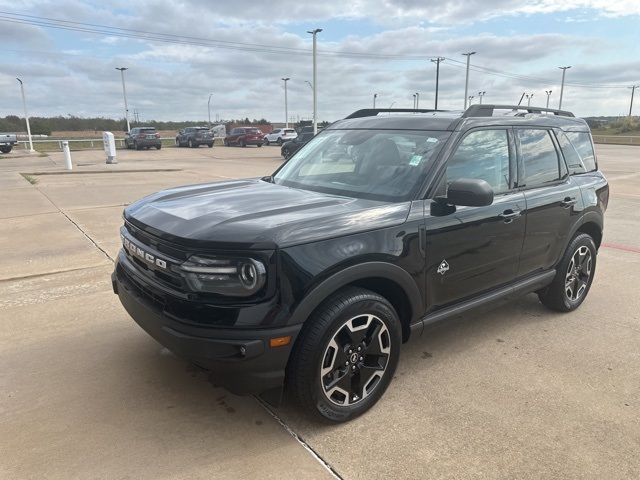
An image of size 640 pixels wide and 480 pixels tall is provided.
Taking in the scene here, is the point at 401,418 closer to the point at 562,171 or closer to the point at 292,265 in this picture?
the point at 292,265

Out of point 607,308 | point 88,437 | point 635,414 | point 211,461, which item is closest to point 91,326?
point 88,437

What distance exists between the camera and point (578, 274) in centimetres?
455

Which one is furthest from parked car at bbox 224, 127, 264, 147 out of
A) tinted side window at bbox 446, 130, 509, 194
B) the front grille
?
the front grille

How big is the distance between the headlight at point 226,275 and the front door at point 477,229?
3.86 ft

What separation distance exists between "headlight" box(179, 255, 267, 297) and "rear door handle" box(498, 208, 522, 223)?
6.44 ft

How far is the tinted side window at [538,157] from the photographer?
12.7 ft

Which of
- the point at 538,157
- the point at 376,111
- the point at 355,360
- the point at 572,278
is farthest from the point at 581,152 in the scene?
the point at 355,360

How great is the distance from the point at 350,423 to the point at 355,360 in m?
0.38

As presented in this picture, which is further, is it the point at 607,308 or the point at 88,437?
the point at 607,308

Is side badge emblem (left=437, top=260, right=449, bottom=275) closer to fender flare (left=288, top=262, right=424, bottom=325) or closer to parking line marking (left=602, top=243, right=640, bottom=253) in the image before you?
fender flare (left=288, top=262, right=424, bottom=325)

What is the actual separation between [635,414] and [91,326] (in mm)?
3989

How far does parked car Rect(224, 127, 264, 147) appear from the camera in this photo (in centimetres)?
4059

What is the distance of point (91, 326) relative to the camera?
13.4 ft

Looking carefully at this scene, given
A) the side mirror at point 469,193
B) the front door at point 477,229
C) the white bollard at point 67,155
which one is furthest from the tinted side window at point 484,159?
the white bollard at point 67,155
